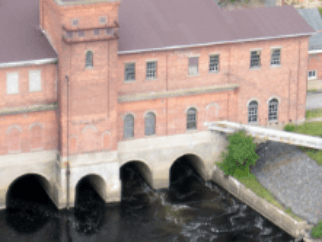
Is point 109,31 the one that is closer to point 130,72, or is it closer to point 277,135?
point 130,72

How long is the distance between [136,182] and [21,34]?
1639 centimetres

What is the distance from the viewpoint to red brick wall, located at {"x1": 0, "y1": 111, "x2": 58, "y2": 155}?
234 ft

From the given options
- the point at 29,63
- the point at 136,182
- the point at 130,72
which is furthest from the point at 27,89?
the point at 136,182

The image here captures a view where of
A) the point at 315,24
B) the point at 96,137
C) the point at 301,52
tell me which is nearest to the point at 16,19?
the point at 96,137

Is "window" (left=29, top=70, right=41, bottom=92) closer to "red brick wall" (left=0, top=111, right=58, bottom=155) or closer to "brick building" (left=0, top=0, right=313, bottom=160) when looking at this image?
"brick building" (left=0, top=0, right=313, bottom=160)

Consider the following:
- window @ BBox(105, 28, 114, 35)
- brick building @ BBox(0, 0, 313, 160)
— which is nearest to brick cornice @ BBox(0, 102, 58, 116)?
brick building @ BBox(0, 0, 313, 160)

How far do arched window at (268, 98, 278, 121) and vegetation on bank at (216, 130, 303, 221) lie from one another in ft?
14.0

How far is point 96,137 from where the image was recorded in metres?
72.9

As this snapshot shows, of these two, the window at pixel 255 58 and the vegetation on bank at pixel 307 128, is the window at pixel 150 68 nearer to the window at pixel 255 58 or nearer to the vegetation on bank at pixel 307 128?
the window at pixel 255 58

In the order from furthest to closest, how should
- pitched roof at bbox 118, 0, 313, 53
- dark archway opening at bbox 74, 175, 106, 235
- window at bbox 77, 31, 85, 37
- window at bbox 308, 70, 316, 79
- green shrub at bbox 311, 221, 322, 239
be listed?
window at bbox 308, 70, 316, 79, pitched roof at bbox 118, 0, 313, 53, dark archway opening at bbox 74, 175, 106, 235, window at bbox 77, 31, 85, 37, green shrub at bbox 311, 221, 322, 239

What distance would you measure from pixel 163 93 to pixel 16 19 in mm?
13008

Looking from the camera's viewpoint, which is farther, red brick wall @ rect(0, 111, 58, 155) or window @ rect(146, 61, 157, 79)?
window @ rect(146, 61, 157, 79)

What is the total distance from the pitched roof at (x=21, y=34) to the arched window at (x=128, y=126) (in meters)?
8.24

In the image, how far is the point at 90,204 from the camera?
7525 cm
